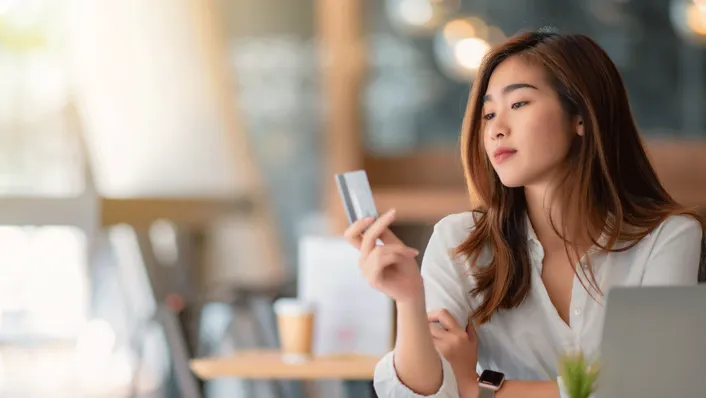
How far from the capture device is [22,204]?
3875 mm

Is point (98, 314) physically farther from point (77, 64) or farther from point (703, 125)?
point (703, 125)

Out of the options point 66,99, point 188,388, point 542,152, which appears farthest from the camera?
point 66,99

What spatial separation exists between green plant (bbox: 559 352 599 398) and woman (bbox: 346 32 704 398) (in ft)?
1.27

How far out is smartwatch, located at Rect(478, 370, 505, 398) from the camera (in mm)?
1596

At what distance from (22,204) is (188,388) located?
2.90 feet

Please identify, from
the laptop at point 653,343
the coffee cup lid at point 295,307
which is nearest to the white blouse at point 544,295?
the laptop at point 653,343

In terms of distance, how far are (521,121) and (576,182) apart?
13 cm

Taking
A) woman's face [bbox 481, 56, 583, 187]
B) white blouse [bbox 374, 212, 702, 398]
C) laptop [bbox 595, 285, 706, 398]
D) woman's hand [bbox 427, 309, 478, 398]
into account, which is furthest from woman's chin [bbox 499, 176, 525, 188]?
laptop [bbox 595, 285, 706, 398]

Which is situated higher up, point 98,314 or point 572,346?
point 572,346

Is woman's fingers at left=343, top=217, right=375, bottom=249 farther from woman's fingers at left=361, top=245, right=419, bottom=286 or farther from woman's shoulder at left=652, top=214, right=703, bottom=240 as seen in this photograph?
woman's shoulder at left=652, top=214, right=703, bottom=240

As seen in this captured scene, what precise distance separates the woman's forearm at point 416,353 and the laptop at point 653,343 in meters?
0.32

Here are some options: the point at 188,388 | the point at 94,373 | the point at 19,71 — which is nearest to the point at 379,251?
the point at 188,388

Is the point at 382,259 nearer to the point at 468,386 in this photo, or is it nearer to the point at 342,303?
the point at 468,386

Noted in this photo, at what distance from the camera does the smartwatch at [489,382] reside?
1.60m
